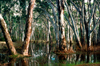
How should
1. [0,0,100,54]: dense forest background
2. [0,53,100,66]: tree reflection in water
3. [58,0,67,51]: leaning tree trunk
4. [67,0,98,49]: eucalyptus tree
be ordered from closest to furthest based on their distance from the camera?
[0,53,100,66]: tree reflection in water < [58,0,67,51]: leaning tree trunk < [0,0,100,54]: dense forest background < [67,0,98,49]: eucalyptus tree

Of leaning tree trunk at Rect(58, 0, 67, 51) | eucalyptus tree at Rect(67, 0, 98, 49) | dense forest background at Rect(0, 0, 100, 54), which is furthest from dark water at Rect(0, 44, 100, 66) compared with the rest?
eucalyptus tree at Rect(67, 0, 98, 49)

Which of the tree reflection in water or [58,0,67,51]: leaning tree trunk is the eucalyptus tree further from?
the tree reflection in water

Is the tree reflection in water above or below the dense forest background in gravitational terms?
below

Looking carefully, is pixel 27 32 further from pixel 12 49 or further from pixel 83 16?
pixel 83 16

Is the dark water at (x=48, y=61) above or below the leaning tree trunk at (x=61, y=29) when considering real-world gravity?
below

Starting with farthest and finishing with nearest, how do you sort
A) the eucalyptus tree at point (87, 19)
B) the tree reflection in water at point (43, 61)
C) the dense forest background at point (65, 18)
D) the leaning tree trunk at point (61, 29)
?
1. the eucalyptus tree at point (87, 19)
2. the dense forest background at point (65, 18)
3. the leaning tree trunk at point (61, 29)
4. the tree reflection in water at point (43, 61)

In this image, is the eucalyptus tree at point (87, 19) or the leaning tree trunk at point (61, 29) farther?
the eucalyptus tree at point (87, 19)

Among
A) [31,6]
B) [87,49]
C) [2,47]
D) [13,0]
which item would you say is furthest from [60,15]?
[13,0]

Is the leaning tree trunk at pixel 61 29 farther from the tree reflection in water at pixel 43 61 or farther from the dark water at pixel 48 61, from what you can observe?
the tree reflection in water at pixel 43 61

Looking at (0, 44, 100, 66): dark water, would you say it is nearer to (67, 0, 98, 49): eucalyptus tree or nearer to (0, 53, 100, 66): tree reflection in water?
(0, 53, 100, 66): tree reflection in water

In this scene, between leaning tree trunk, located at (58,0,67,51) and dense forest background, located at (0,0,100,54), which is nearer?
leaning tree trunk, located at (58,0,67,51)

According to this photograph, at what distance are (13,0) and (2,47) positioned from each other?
59.3 ft

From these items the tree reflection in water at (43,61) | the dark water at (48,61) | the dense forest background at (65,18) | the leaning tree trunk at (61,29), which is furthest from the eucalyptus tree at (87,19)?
the tree reflection in water at (43,61)

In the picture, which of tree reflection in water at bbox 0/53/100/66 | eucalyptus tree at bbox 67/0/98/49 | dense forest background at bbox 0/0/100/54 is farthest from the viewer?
eucalyptus tree at bbox 67/0/98/49
